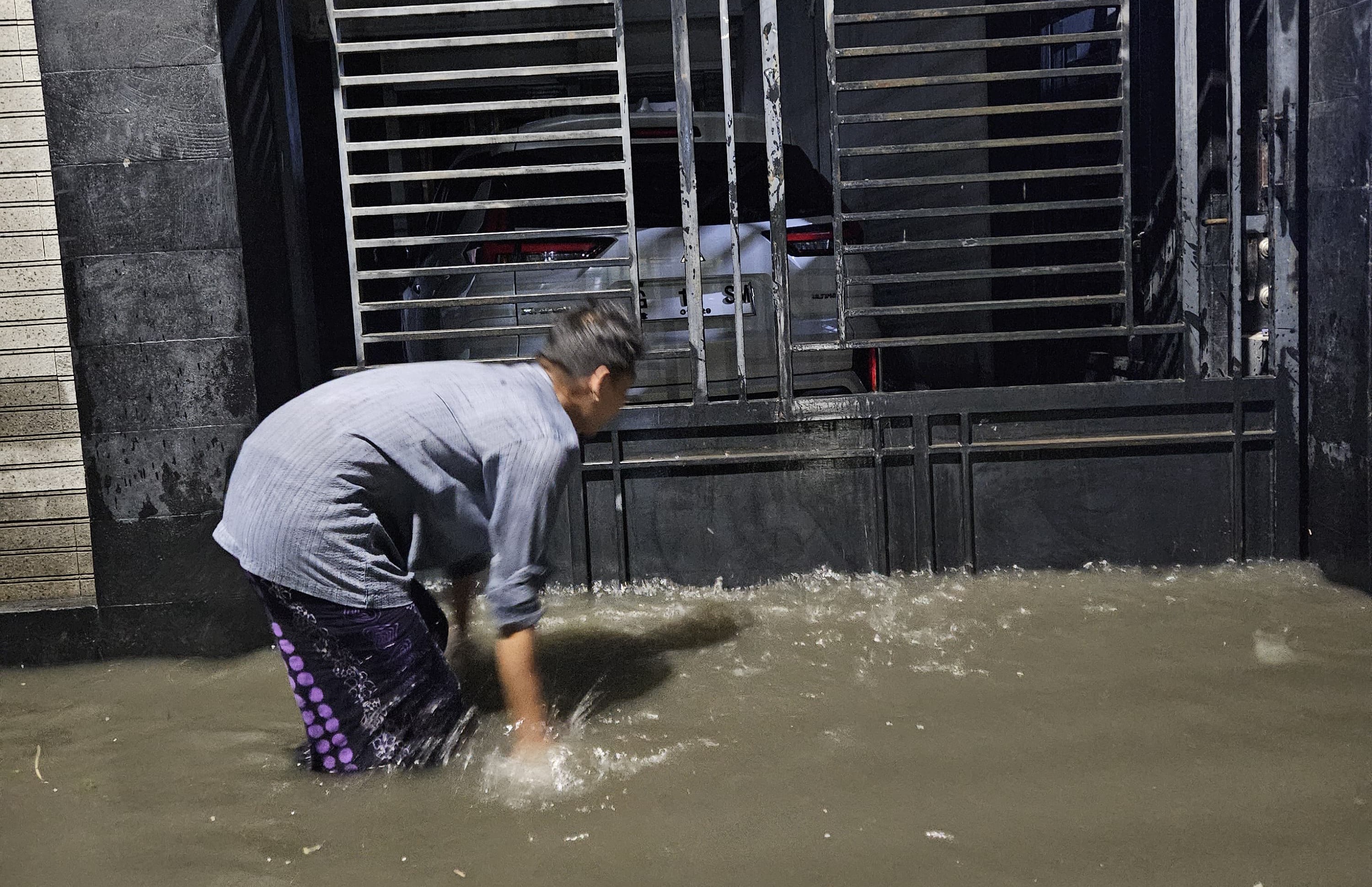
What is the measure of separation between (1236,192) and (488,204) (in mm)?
3094

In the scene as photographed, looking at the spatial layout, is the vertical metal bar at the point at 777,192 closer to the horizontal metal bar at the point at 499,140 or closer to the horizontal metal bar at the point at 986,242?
the horizontal metal bar at the point at 986,242

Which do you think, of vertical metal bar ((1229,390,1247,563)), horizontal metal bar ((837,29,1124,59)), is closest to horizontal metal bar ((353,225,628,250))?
horizontal metal bar ((837,29,1124,59))

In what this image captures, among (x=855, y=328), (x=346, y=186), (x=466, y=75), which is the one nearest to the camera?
(x=466, y=75)

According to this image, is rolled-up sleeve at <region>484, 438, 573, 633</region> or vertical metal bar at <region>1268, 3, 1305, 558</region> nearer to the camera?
rolled-up sleeve at <region>484, 438, 573, 633</region>

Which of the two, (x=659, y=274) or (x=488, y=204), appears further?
(x=659, y=274)

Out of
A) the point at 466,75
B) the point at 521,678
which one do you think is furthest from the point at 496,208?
the point at 521,678

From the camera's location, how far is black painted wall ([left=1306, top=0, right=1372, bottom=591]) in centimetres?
456

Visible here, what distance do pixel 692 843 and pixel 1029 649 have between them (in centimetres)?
180

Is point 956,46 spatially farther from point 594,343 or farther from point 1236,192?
point 594,343

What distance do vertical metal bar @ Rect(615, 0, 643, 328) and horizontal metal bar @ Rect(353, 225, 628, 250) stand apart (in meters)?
0.06

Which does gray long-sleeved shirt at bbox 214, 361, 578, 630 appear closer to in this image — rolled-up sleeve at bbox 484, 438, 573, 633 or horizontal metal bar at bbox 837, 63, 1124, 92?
rolled-up sleeve at bbox 484, 438, 573, 633

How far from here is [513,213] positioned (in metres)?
5.71

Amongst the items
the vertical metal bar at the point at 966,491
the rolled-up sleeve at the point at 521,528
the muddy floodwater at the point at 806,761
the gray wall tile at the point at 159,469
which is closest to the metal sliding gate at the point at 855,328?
the vertical metal bar at the point at 966,491

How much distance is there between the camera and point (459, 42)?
15.6ft
